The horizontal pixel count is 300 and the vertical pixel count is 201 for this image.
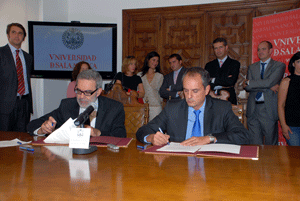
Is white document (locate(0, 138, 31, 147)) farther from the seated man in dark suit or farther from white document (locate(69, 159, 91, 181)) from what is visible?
white document (locate(69, 159, 91, 181))

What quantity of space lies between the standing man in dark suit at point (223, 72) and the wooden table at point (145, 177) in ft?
Result: 8.15

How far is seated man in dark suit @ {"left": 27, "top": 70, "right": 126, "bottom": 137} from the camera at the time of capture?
2.40 metres

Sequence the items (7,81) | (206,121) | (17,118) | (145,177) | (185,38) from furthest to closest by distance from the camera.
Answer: (185,38) < (17,118) < (7,81) < (206,121) < (145,177)

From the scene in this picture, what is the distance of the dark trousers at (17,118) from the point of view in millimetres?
4238

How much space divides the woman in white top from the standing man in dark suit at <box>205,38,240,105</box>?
1099 mm

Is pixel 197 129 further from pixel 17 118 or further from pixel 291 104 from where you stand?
pixel 17 118

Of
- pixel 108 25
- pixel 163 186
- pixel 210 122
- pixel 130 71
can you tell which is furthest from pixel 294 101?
pixel 108 25

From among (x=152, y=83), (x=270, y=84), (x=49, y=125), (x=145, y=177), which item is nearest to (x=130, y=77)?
(x=152, y=83)

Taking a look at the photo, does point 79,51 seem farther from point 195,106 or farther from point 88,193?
point 88,193

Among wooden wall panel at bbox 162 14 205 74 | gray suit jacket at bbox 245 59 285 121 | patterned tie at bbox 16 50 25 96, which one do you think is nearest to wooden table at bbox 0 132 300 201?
gray suit jacket at bbox 245 59 285 121

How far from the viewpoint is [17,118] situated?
14.4ft

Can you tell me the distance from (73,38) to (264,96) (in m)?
3.95

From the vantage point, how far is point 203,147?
6.17ft

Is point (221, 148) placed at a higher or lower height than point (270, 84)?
lower
